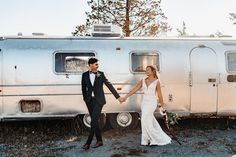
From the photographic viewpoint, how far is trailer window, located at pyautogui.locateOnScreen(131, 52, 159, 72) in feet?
30.3

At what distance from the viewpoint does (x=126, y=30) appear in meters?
20.8

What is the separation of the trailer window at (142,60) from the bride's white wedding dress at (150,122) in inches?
51.3

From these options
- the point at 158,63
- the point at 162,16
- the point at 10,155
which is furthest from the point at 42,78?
the point at 162,16

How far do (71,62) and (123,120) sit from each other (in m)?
1.96

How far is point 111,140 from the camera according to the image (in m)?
8.52

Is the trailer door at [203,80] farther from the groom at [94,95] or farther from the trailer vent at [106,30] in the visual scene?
the groom at [94,95]

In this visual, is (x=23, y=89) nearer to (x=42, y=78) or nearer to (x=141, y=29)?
(x=42, y=78)

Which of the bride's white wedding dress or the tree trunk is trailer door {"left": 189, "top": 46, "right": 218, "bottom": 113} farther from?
the tree trunk

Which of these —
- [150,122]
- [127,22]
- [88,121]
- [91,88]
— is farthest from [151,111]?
[127,22]

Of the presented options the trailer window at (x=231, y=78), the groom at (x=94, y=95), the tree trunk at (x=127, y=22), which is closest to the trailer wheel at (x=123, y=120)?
the groom at (x=94, y=95)

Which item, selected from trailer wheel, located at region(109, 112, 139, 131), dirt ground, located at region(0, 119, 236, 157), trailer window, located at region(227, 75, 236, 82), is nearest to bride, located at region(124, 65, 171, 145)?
dirt ground, located at region(0, 119, 236, 157)

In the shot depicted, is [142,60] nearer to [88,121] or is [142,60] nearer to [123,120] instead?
[123,120]

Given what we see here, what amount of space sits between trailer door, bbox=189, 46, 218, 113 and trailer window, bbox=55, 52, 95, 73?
2.57 metres

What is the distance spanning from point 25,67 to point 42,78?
48 cm
